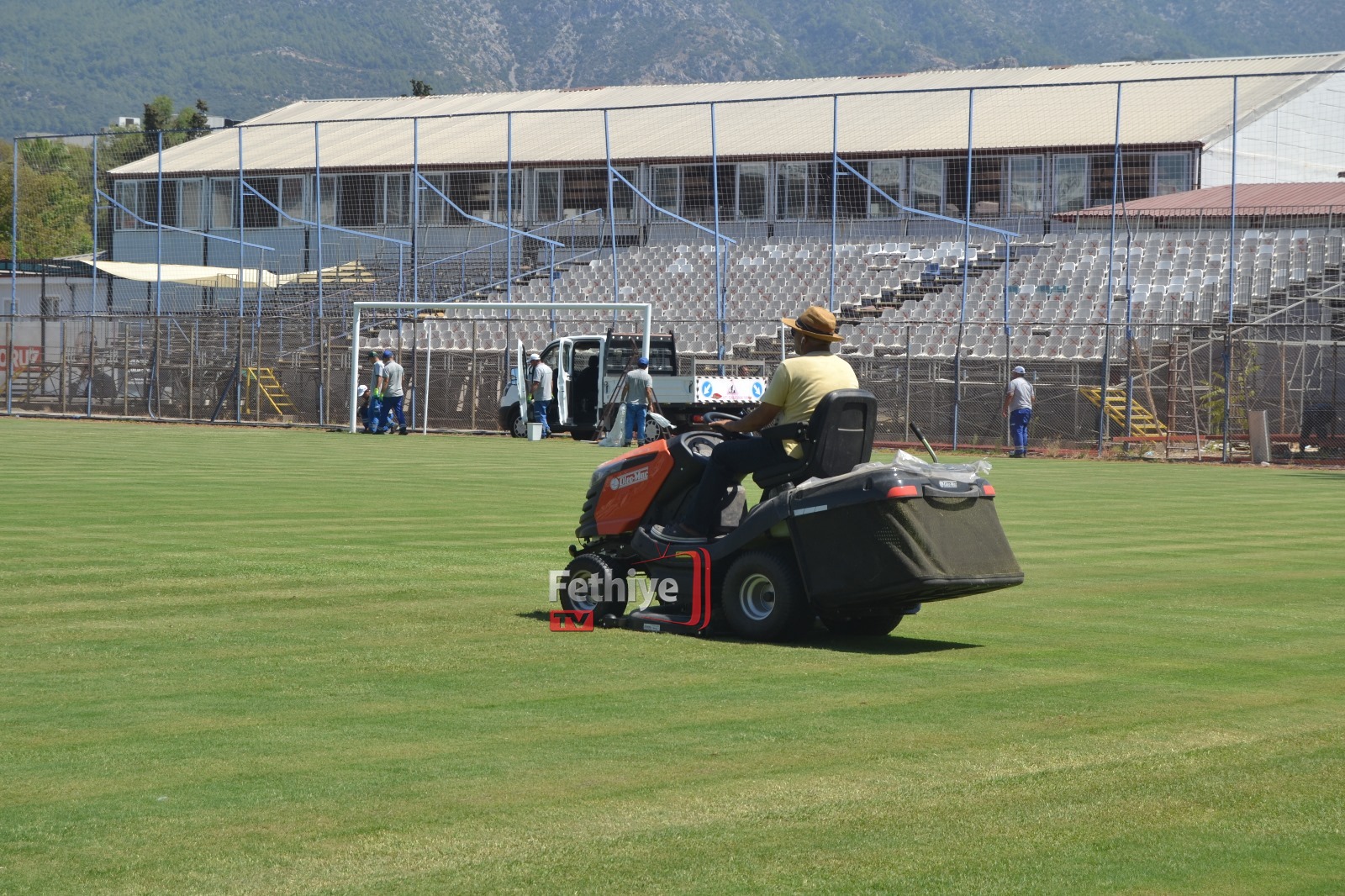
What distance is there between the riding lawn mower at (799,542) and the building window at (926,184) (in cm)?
4467

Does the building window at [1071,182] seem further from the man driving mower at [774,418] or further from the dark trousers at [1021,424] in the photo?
the man driving mower at [774,418]

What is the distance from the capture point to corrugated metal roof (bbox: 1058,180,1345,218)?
4572 cm

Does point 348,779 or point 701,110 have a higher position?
point 701,110

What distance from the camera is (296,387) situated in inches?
1861

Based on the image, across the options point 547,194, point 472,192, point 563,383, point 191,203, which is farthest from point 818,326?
point 191,203

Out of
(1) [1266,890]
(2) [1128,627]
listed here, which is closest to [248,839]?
(1) [1266,890]

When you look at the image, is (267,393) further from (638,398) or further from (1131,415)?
(1131,415)

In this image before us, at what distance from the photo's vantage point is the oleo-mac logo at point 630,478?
1067 centimetres

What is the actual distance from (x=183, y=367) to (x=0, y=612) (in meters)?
38.8

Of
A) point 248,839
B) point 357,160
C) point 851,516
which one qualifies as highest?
point 357,160

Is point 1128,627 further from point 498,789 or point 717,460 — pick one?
point 498,789

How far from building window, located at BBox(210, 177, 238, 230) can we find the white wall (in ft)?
109

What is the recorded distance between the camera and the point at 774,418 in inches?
405

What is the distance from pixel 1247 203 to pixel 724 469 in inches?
1595
